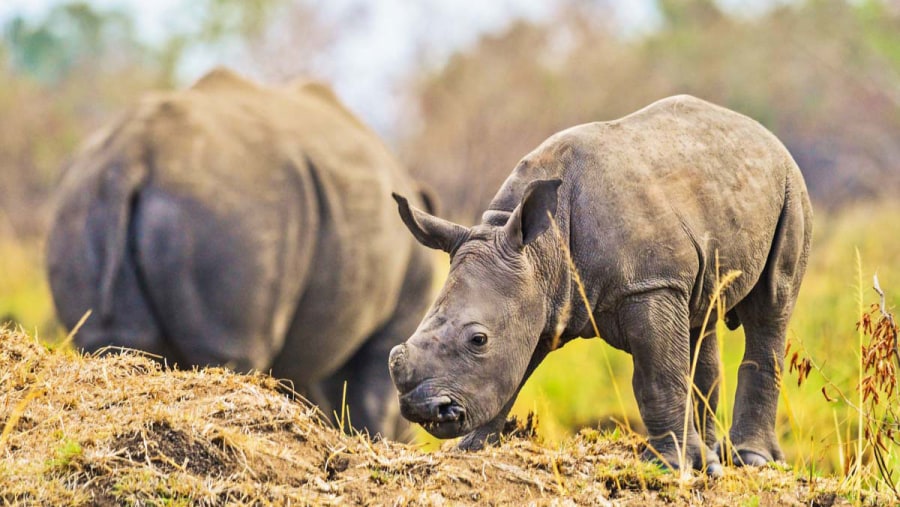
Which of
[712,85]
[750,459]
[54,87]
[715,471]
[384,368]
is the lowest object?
[54,87]

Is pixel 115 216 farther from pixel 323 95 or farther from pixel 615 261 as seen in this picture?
pixel 615 261

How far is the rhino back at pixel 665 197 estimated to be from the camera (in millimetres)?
4559

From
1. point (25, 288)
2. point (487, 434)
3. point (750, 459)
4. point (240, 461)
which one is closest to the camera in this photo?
point (240, 461)

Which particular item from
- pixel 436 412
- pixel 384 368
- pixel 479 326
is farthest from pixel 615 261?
pixel 384 368

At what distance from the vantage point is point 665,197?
4668mm

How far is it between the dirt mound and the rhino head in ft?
0.80

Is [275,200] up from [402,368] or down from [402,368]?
down

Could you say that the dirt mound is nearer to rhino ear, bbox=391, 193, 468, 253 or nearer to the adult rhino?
rhino ear, bbox=391, 193, 468, 253

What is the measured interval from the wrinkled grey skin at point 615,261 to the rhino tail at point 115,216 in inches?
158

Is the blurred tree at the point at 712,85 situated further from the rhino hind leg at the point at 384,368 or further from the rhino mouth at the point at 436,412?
the rhino mouth at the point at 436,412

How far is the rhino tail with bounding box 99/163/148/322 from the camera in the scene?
8.27 m

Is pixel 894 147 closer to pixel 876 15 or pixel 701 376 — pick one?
pixel 876 15

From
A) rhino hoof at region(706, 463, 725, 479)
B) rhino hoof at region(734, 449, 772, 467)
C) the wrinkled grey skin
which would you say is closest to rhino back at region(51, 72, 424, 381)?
the wrinkled grey skin

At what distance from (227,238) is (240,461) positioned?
445cm
